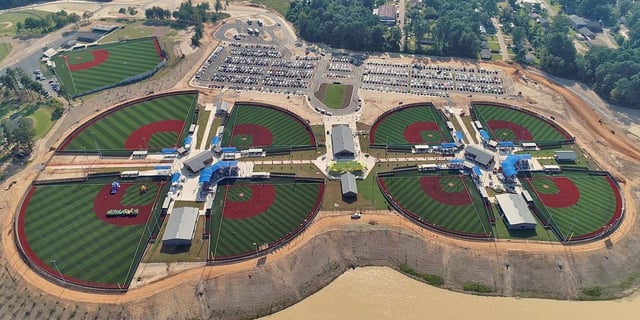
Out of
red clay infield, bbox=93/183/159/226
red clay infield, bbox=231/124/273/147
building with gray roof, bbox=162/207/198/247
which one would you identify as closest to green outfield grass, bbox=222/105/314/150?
red clay infield, bbox=231/124/273/147

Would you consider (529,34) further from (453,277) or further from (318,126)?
(453,277)

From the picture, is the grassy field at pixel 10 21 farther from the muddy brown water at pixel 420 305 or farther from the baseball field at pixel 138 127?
the muddy brown water at pixel 420 305

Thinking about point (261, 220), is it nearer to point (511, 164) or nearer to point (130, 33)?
point (511, 164)

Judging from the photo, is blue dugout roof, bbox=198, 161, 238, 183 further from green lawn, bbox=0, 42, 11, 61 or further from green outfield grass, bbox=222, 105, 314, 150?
green lawn, bbox=0, 42, 11, 61

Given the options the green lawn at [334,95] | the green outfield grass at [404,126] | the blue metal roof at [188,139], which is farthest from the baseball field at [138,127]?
the green outfield grass at [404,126]

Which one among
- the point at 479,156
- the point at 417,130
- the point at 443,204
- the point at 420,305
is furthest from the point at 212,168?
the point at 479,156
